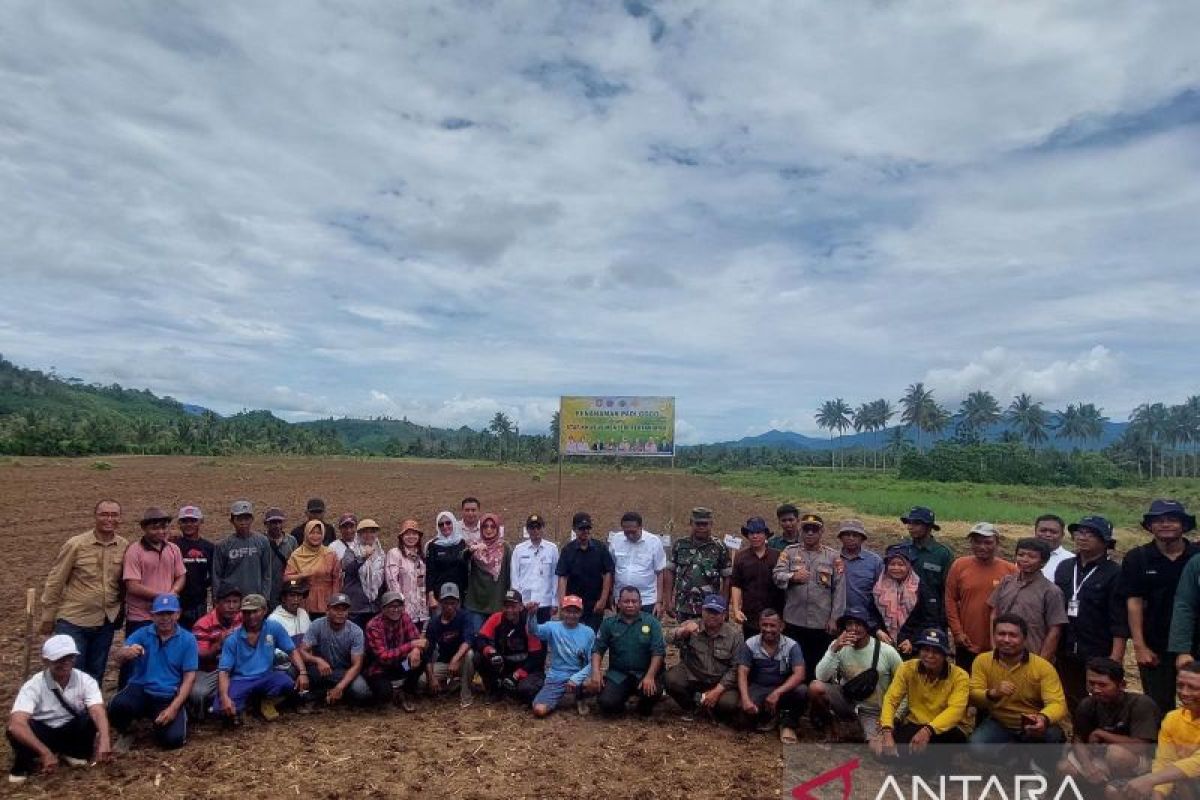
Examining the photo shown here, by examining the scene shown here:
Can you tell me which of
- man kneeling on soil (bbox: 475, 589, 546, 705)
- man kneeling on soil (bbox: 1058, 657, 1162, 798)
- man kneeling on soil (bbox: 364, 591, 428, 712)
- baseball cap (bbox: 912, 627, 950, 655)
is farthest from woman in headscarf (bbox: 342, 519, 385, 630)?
man kneeling on soil (bbox: 1058, 657, 1162, 798)

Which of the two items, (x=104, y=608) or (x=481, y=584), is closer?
(x=104, y=608)

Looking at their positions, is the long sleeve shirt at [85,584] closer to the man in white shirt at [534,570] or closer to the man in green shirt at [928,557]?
the man in white shirt at [534,570]

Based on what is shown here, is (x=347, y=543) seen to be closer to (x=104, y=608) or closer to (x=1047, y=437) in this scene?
(x=104, y=608)

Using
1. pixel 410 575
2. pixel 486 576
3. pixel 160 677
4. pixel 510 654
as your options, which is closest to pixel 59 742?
pixel 160 677

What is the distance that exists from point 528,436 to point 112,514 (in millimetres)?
93567

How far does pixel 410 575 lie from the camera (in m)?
7.30

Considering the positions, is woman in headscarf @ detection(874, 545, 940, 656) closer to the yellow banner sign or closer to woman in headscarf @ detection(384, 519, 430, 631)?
woman in headscarf @ detection(384, 519, 430, 631)

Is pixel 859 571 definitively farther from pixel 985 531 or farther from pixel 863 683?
pixel 985 531

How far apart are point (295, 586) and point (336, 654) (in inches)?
27.5

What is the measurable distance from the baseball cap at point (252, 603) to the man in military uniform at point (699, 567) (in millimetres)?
3709

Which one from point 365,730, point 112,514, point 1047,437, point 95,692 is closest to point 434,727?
point 365,730

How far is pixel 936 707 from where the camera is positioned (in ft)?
18.5

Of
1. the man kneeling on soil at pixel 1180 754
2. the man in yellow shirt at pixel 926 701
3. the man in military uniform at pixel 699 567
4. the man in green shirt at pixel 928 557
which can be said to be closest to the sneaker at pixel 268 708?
the man in military uniform at pixel 699 567

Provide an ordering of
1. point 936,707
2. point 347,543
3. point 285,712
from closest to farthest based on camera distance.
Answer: point 936,707 < point 285,712 < point 347,543
